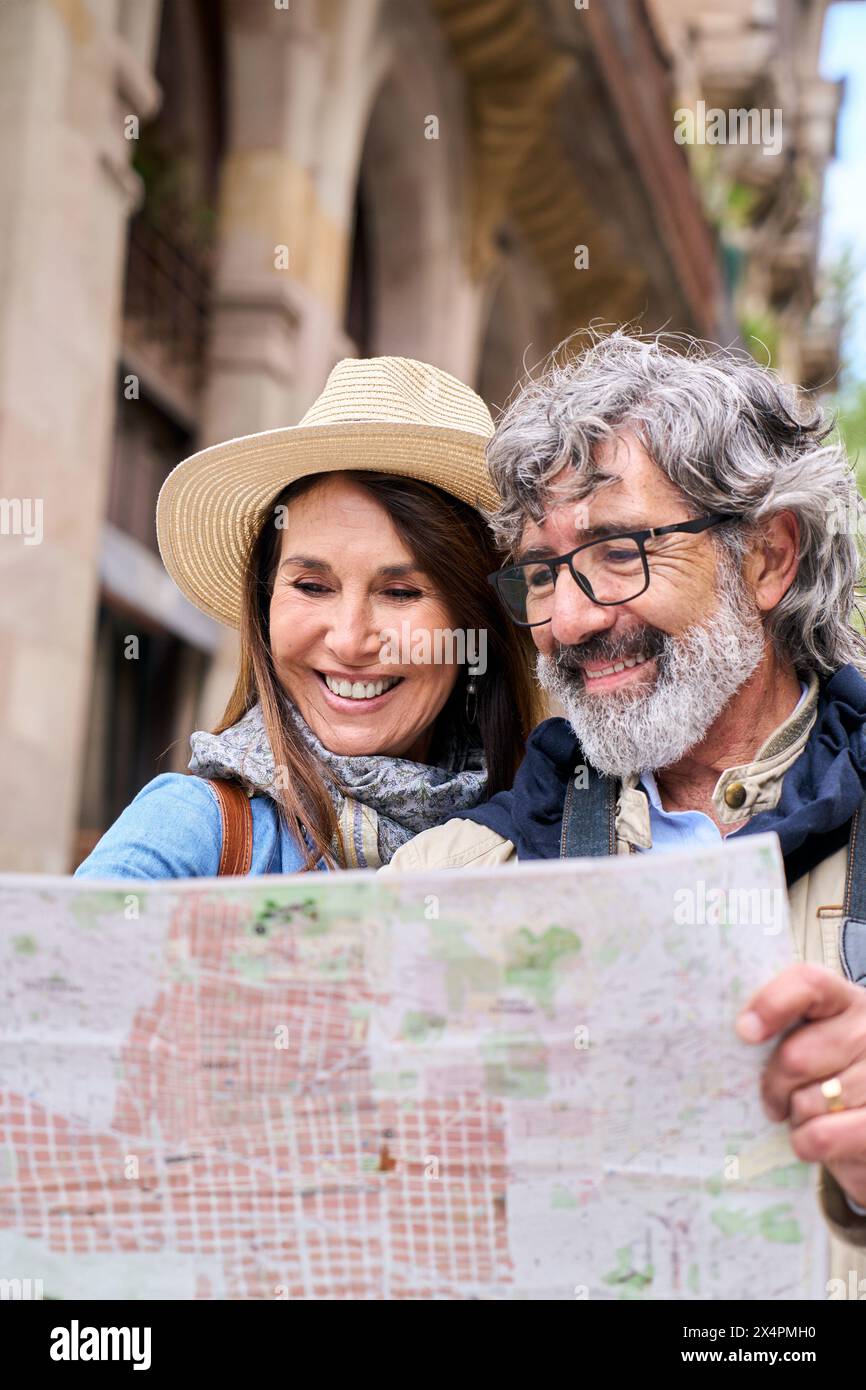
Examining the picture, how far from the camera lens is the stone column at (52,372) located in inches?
245

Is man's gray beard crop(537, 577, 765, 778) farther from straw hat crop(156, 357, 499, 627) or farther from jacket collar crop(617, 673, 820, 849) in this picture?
straw hat crop(156, 357, 499, 627)

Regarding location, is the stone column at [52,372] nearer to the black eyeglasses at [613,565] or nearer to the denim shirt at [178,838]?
the denim shirt at [178,838]

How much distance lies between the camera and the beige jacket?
2055mm

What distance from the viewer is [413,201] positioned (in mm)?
11852

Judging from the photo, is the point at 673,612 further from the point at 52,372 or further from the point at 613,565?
the point at 52,372

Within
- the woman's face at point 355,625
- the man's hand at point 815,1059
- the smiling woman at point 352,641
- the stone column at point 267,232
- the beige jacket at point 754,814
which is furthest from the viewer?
the stone column at point 267,232

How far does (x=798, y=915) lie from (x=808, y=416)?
896 mm

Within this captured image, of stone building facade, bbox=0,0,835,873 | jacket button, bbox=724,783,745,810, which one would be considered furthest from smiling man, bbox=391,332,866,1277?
stone building facade, bbox=0,0,835,873

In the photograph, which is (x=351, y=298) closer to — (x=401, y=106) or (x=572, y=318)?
(x=401, y=106)

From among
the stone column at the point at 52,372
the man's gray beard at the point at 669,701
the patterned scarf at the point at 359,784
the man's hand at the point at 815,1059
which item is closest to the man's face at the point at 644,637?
the man's gray beard at the point at 669,701

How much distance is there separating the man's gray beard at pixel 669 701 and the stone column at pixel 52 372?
163 inches

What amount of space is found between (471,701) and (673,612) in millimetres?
836

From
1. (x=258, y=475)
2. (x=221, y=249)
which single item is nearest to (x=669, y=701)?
(x=258, y=475)
